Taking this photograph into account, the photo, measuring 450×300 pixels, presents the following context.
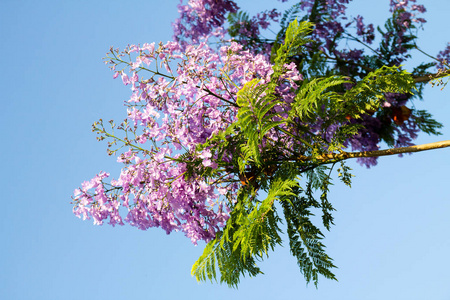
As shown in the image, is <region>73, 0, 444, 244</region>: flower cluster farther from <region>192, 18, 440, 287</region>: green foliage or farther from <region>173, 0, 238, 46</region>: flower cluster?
<region>173, 0, 238, 46</region>: flower cluster

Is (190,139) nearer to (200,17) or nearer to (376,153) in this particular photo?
(376,153)

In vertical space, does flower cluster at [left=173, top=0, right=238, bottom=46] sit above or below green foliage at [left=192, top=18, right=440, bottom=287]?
above

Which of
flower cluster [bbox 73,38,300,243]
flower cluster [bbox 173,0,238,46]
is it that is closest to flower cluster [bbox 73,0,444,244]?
flower cluster [bbox 73,38,300,243]

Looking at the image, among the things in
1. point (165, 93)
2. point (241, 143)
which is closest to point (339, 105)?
point (241, 143)

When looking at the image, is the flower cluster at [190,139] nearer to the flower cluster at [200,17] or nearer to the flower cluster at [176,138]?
the flower cluster at [176,138]

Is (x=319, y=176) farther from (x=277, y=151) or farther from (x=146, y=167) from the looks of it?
(x=146, y=167)

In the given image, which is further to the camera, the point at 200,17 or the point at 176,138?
the point at 200,17

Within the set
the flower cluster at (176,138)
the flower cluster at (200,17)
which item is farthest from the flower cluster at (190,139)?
the flower cluster at (200,17)

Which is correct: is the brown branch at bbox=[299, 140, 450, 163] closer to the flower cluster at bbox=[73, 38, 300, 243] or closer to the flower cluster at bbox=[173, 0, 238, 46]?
the flower cluster at bbox=[73, 38, 300, 243]

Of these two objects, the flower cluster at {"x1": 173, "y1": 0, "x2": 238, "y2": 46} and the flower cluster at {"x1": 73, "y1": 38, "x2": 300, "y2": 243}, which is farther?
the flower cluster at {"x1": 173, "y1": 0, "x2": 238, "y2": 46}

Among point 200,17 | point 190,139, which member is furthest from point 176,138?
point 200,17

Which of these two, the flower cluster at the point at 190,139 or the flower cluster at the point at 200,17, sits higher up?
the flower cluster at the point at 200,17

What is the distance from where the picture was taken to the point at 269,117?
2.87 m

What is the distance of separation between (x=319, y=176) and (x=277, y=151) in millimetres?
370
